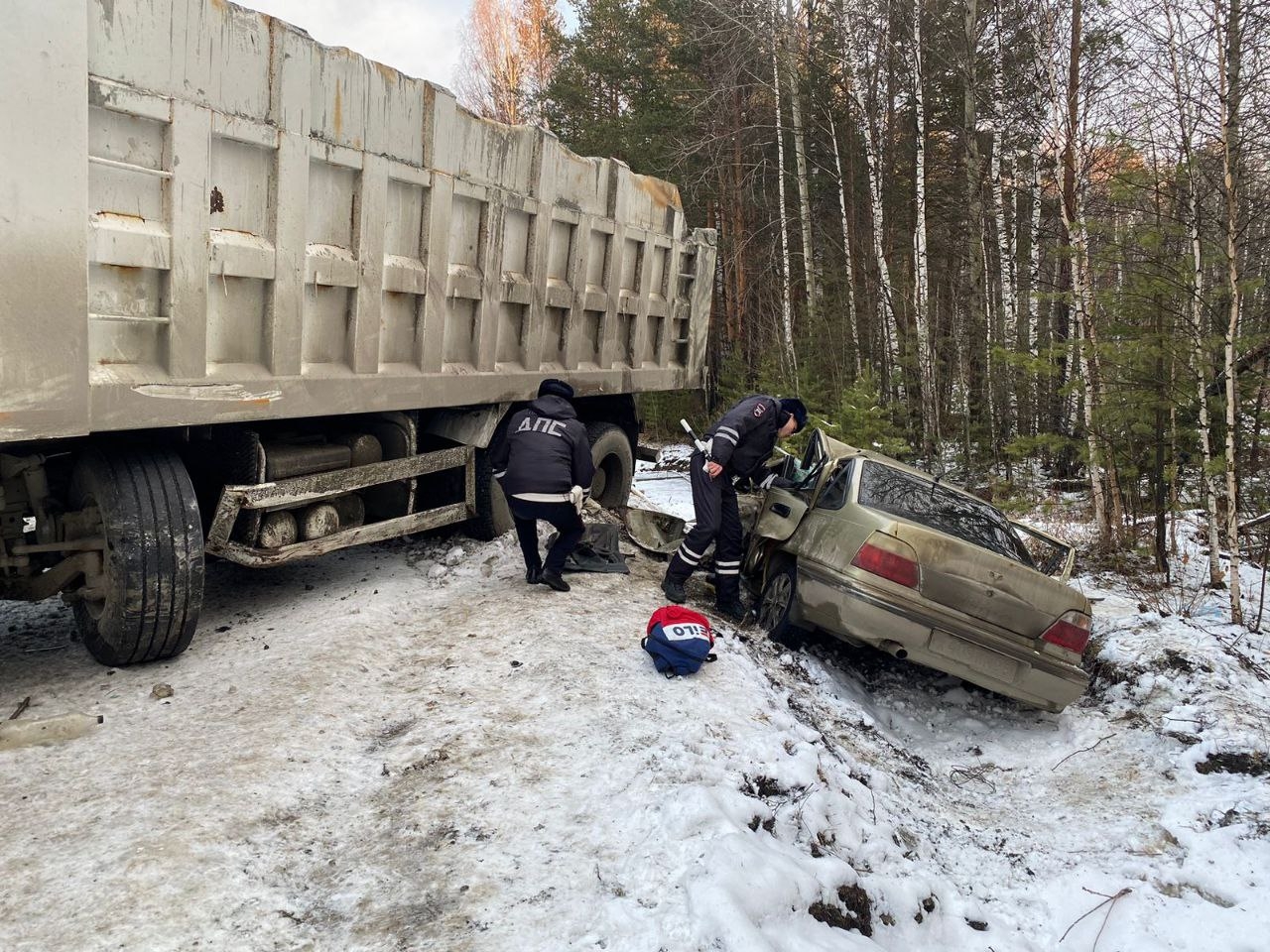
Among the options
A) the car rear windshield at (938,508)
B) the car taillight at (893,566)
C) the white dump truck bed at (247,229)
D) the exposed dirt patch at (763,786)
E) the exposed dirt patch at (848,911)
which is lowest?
the exposed dirt patch at (848,911)

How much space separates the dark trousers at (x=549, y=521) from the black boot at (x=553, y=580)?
0.02m

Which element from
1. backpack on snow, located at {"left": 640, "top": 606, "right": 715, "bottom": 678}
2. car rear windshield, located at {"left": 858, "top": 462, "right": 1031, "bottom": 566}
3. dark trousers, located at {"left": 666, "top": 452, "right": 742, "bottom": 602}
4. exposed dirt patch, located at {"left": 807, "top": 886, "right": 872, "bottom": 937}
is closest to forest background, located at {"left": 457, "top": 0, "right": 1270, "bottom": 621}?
car rear windshield, located at {"left": 858, "top": 462, "right": 1031, "bottom": 566}

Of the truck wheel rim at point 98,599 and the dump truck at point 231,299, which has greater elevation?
the dump truck at point 231,299

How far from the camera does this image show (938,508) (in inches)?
206

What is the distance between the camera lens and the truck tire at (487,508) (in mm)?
6324

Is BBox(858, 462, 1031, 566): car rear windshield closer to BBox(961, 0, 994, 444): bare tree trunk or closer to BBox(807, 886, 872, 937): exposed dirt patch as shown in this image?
BBox(807, 886, 872, 937): exposed dirt patch

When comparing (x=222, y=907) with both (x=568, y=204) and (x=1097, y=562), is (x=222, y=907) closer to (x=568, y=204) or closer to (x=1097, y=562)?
(x=568, y=204)

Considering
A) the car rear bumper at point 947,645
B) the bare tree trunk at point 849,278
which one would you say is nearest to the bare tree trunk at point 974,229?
the bare tree trunk at point 849,278

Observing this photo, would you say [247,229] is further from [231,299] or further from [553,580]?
[553,580]

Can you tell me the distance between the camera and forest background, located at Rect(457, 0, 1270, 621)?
6750 mm

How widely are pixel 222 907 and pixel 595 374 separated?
17.2 feet

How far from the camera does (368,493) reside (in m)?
5.72

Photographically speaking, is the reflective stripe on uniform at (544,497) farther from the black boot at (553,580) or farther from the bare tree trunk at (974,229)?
the bare tree trunk at (974,229)

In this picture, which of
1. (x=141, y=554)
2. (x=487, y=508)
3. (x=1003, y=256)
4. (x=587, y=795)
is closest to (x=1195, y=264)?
(x=487, y=508)
